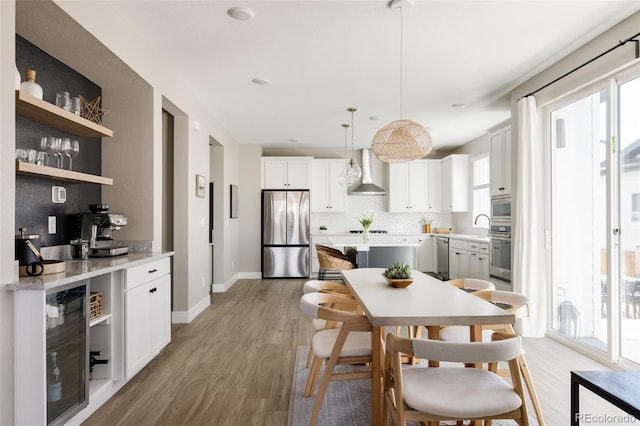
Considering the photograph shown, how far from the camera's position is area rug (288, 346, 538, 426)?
89.0 inches

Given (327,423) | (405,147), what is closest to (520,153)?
(405,147)

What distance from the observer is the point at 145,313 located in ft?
9.71

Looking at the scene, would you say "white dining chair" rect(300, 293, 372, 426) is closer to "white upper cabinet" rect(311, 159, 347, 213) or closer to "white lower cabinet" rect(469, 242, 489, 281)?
"white lower cabinet" rect(469, 242, 489, 281)

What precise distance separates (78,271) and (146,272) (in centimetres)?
74

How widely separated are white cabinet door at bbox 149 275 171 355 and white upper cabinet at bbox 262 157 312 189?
4.55 metres

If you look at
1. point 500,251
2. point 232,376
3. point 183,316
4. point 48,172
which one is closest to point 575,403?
point 232,376

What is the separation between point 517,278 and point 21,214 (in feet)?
14.4

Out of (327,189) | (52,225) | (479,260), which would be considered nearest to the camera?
(52,225)

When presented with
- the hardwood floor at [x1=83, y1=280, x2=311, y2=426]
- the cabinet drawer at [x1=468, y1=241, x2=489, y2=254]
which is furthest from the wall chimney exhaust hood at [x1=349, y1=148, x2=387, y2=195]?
the hardwood floor at [x1=83, y1=280, x2=311, y2=426]

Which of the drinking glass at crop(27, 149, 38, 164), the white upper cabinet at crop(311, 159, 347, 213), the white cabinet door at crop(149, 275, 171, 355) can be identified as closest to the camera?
the drinking glass at crop(27, 149, 38, 164)

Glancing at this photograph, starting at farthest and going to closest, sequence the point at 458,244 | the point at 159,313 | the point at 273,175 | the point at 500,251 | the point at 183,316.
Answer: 1. the point at 273,175
2. the point at 458,244
3. the point at 500,251
4. the point at 183,316
5. the point at 159,313

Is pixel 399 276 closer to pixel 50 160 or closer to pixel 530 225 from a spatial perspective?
pixel 530 225

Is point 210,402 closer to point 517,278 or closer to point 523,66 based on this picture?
point 517,278

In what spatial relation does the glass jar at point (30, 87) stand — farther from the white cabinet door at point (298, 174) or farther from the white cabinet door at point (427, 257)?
the white cabinet door at point (427, 257)
